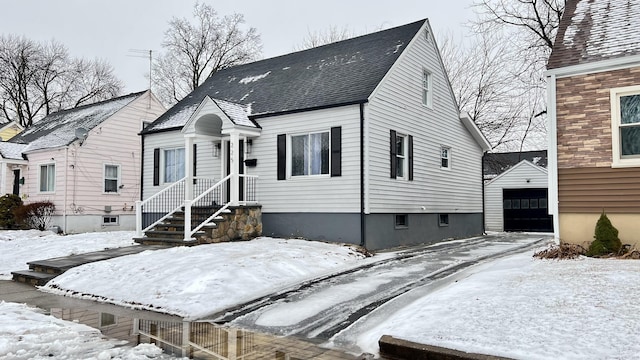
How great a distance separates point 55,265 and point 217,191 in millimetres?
5171

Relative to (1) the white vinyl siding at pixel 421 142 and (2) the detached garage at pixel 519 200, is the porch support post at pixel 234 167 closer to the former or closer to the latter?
(1) the white vinyl siding at pixel 421 142

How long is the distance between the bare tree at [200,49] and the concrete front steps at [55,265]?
25.4 m

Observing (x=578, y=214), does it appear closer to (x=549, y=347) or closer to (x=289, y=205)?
(x=549, y=347)

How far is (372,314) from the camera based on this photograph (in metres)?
6.01

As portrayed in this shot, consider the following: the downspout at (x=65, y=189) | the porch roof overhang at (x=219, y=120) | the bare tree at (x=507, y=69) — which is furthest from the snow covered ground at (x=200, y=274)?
the bare tree at (x=507, y=69)

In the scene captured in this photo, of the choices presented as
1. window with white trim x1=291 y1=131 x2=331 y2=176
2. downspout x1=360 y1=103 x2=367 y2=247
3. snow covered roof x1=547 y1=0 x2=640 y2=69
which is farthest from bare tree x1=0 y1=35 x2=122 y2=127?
snow covered roof x1=547 y1=0 x2=640 y2=69

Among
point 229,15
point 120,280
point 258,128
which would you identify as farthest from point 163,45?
point 120,280

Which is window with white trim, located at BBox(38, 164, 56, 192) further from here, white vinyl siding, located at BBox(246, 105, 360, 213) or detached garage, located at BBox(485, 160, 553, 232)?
detached garage, located at BBox(485, 160, 553, 232)

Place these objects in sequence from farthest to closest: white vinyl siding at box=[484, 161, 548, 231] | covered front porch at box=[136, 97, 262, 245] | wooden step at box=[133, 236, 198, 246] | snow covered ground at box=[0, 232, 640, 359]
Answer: white vinyl siding at box=[484, 161, 548, 231]
covered front porch at box=[136, 97, 262, 245]
wooden step at box=[133, 236, 198, 246]
snow covered ground at box=[0, 232, 640, 359]

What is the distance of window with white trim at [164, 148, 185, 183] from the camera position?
622 inches

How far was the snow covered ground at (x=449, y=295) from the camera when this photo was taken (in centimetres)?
432

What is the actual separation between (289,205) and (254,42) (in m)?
27.2

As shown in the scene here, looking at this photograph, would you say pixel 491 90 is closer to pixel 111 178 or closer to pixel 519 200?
pixel 519 200

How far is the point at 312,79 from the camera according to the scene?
14.3m
